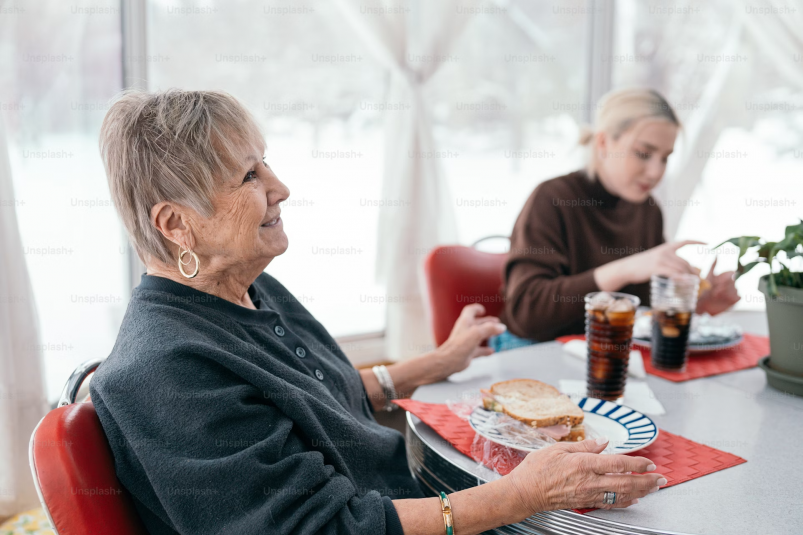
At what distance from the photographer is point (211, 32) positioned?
8.69 ft

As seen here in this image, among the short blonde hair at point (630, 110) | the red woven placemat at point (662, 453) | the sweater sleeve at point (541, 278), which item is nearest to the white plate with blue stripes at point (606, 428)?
the red woven placemat at point (662, 453)

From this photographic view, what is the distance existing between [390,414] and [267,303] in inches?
46.0

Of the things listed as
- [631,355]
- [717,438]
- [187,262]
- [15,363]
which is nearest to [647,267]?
[631,355]

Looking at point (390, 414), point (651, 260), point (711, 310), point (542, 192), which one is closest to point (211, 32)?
point (542, 192)

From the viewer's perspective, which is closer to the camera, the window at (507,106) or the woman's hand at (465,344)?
the woman's hand at (465,344)

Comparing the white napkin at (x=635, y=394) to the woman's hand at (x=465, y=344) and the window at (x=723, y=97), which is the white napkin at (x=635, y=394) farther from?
the window at (x=723, y=97)

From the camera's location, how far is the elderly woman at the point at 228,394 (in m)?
0.91

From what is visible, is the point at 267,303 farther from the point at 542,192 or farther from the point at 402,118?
the point at 402,118

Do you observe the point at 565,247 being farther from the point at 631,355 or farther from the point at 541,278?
the point at 631,355

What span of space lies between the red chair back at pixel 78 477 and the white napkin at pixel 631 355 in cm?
94

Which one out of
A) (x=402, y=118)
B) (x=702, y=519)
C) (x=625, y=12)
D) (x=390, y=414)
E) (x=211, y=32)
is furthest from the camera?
(x=625, y=12)

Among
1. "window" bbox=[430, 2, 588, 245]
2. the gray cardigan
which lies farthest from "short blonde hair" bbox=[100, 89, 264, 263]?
"window" bbox=[430, 2, 588, 245]

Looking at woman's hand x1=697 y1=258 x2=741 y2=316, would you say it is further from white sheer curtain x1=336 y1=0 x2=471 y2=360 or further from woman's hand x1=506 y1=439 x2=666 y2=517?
white sheer curtain x1=336 y1=0 x2=471 y2=360

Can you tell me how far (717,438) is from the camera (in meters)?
1.17
